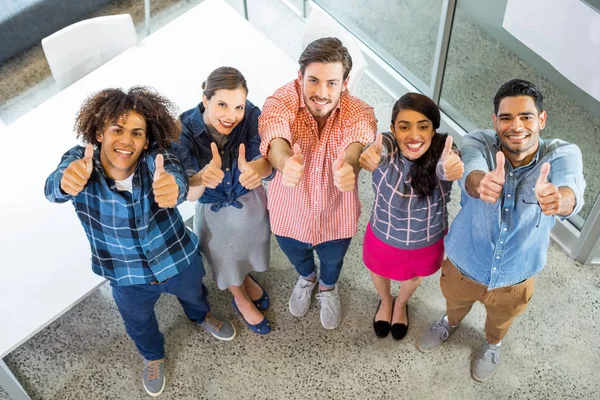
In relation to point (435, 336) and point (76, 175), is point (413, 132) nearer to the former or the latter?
point (76, 175)

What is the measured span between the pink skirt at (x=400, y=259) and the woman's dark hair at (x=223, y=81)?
73 centimetres

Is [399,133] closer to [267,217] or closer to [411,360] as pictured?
[267,217]

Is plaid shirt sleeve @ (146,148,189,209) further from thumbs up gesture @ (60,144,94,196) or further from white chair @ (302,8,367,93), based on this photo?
white chair @ (302,8,367,93)

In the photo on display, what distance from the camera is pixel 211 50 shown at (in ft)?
10.4

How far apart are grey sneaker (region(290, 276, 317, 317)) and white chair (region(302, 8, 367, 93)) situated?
0.82 meters

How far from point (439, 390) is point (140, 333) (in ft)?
3.85

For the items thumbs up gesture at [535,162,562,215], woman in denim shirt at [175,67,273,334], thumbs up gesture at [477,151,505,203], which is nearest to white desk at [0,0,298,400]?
woman in denim shirt at [175,67,273,334]

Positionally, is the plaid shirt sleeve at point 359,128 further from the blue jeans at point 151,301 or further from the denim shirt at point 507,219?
the blue jeans at point 151,301

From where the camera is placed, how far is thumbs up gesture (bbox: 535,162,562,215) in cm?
191

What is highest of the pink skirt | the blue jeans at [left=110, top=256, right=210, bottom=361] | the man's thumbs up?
the man's thumbs up

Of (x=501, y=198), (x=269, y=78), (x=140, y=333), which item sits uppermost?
(x=501, y=198)

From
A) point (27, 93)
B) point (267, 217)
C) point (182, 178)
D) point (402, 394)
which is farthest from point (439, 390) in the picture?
point (27, 93)

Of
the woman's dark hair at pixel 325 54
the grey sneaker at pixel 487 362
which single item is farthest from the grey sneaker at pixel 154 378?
the woman's dark hair at pixel 325 54

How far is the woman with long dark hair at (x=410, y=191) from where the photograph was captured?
2.17 meters
